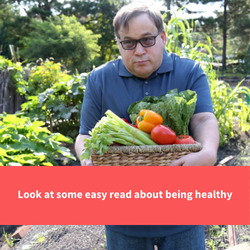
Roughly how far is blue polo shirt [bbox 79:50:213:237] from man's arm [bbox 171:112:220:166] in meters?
0.06

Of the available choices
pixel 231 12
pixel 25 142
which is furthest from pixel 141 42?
pixel 231 12

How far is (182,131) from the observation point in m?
1.35

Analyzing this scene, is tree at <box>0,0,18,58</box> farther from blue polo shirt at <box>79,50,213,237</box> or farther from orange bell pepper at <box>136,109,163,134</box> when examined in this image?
orange bell pepper at <box>136,109,163,134</box>

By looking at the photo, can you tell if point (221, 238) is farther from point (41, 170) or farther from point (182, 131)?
point (41, 170)

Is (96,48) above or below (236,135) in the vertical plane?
above

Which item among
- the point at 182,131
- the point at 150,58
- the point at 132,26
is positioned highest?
the point at 132,26

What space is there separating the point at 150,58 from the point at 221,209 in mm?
856

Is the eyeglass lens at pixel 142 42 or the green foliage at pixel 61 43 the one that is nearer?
the eyeglass lens at pixel 142 42

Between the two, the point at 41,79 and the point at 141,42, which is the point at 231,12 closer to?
the point at 41,79

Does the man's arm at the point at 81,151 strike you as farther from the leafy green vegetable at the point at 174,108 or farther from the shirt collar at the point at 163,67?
the shirt collar at the point at 163,67

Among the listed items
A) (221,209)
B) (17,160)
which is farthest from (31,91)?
(221,209)

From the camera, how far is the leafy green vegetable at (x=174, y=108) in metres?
1.27

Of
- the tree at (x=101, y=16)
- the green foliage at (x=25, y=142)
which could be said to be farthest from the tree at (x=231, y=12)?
the green foliage at (x=25, y=142)

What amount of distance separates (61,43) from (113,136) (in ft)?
54.0
